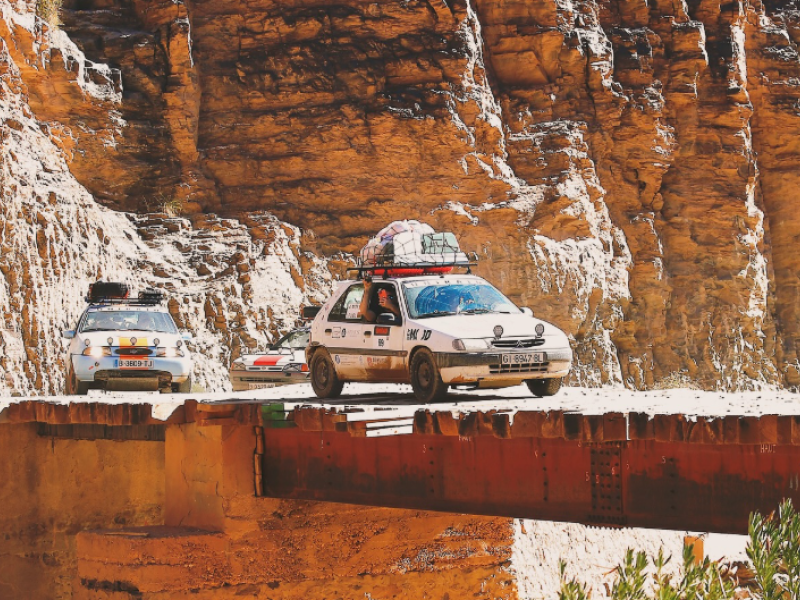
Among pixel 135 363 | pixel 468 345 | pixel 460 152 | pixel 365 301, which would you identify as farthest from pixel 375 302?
pixel 460 152

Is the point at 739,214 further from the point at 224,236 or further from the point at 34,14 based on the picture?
the point at 34,14

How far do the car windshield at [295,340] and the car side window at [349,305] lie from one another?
31.6 feet

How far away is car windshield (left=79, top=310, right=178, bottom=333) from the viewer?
19.9 m

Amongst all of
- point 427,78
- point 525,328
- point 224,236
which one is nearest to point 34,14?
point 224,236

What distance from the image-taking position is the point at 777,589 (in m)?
5.30

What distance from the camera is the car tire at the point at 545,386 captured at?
13555 mm

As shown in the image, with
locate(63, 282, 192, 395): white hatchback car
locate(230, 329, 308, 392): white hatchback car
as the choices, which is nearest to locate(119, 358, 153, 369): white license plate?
locate(63, 282, 192, 395): white hatchback car

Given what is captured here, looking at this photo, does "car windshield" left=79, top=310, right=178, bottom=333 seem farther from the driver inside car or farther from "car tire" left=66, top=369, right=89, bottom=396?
the driver inside car

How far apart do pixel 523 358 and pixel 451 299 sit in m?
1.48

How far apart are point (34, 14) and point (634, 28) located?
56.7 ft

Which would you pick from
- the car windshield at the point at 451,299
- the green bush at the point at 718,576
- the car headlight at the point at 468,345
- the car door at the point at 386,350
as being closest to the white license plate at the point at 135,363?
the car door at the point at 386,350

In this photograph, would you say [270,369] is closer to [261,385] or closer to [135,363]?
[261,385]

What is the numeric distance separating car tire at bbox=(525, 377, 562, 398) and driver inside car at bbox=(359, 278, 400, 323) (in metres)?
1.75

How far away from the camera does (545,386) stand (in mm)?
13586
